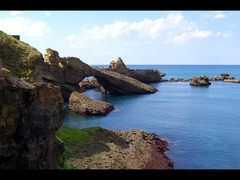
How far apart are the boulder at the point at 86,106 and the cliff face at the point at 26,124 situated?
31795 mm

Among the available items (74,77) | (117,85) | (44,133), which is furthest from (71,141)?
(117,85)

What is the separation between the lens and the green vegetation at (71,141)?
21864mm

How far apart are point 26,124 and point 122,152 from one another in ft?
45.3

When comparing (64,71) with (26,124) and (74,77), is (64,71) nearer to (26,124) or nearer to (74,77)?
(74,77)

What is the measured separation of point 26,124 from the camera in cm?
1584

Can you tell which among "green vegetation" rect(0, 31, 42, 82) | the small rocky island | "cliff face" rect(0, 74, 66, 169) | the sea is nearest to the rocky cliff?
the sea

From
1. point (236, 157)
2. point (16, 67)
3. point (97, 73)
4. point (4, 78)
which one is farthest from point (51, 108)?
point (97, 73)

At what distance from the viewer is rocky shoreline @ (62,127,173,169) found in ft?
74.7

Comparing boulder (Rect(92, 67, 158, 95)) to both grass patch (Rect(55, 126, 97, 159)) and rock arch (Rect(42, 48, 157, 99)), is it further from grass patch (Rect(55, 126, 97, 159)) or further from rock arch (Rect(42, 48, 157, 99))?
grass patch (Rect(55, 126, 97, 159))

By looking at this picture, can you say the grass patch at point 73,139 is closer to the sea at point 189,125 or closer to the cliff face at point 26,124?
the cliff face at point 26,124

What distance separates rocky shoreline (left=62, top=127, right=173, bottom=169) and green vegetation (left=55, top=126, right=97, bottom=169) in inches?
13.8

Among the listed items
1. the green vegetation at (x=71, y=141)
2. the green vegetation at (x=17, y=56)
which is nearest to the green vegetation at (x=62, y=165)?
the green vegetation at (x=71, y=141)

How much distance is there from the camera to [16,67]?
35.3 metres
